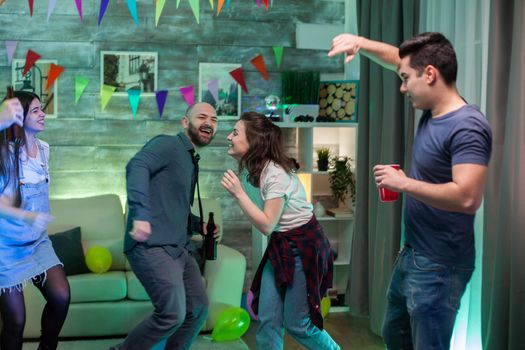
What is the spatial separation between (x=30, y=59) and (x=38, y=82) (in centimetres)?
17

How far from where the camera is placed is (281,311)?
311cm

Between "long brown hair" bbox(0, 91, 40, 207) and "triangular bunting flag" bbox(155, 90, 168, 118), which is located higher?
"triangular bunting flag" bbox(155, 90, 168, 118)

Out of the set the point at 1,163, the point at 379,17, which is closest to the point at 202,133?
the point at 1,163

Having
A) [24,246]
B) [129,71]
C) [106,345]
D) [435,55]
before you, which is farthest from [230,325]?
[435,55]

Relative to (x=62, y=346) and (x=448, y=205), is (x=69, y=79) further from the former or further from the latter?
(x=448, y=205)

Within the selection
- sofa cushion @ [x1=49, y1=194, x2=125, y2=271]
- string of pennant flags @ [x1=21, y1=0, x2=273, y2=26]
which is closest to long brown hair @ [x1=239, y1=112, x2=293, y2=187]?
sofa cushion @ [x1=49, y1=194, x2=125, y2=271]

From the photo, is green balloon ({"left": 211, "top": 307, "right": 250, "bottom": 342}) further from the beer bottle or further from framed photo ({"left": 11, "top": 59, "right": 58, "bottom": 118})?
framed photo ({"left": 11, "top": 59, "right": 58, "bottom": 118})

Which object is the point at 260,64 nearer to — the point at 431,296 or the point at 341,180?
the point at 341,180

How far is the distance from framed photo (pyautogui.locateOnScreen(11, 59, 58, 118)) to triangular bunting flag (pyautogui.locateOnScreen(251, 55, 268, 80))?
1427 mm

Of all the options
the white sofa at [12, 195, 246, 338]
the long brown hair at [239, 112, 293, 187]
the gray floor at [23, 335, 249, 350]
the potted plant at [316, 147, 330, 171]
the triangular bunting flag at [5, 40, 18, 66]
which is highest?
the triangular bunting flag at [5, 40, 18, 66]

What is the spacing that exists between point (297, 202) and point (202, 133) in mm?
689

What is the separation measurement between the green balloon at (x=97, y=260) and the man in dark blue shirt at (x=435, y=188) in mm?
2419

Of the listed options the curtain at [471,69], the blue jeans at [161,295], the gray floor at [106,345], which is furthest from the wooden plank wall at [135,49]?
the blue jeans at [161,295]

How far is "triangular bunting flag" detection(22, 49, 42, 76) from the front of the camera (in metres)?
5.01
